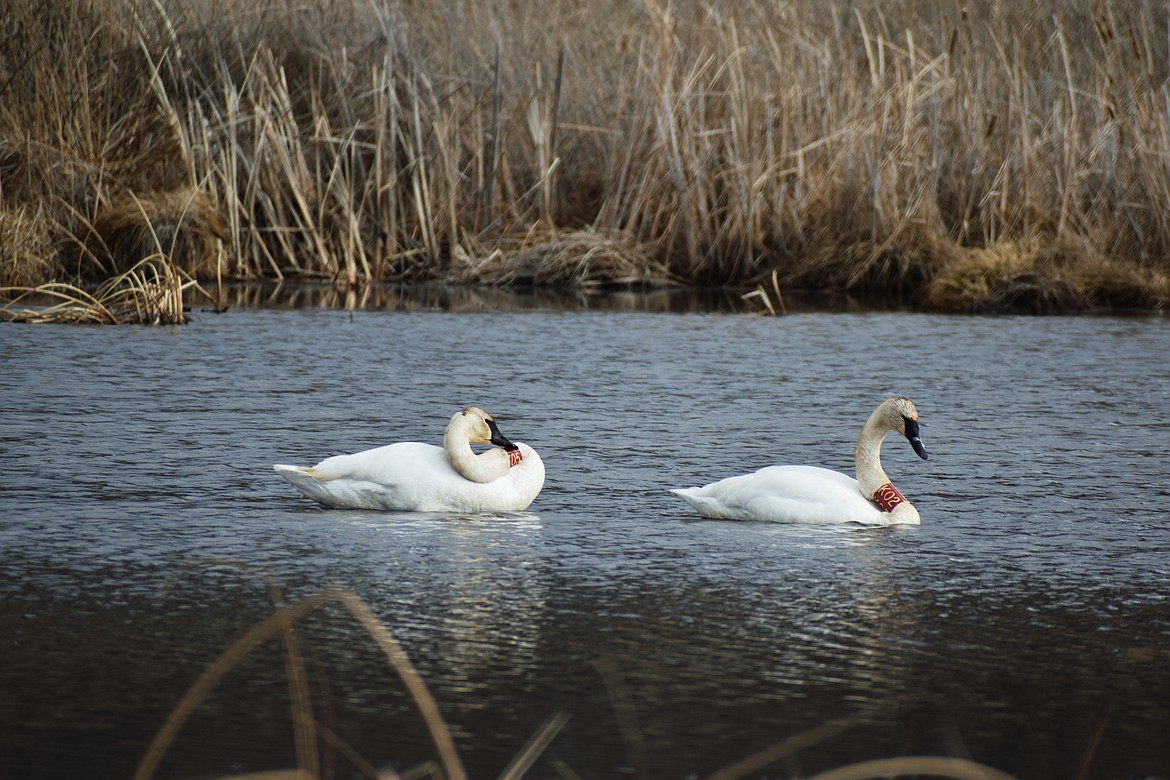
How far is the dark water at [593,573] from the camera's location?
391cm

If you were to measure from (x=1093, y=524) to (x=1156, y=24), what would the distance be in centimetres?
1333

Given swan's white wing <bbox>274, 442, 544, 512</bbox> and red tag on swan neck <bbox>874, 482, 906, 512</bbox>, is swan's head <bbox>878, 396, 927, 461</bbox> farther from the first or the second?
swan's white wing <bbox>274, 442, 544, 512</bbox>

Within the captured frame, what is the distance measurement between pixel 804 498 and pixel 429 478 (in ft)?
4.82

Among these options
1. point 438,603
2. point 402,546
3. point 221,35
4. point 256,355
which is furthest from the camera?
point 221,35

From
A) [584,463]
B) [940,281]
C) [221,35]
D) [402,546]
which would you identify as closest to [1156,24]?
[940,281]

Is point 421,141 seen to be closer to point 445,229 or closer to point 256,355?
point 445,229

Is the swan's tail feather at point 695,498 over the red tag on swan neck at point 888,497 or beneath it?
beneath

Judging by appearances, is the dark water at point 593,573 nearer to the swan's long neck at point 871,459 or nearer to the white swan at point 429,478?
the white swan at point 429,478

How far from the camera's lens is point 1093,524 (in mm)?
6465

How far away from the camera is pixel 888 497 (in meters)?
6.50

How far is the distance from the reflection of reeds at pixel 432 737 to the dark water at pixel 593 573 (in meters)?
0.05

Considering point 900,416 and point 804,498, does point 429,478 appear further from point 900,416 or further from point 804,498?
point 900,416

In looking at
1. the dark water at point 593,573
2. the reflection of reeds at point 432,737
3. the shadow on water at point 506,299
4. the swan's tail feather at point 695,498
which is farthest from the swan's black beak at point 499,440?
the shadow on water at point 506,299

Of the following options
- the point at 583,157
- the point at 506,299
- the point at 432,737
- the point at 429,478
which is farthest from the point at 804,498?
the point at 583,157
